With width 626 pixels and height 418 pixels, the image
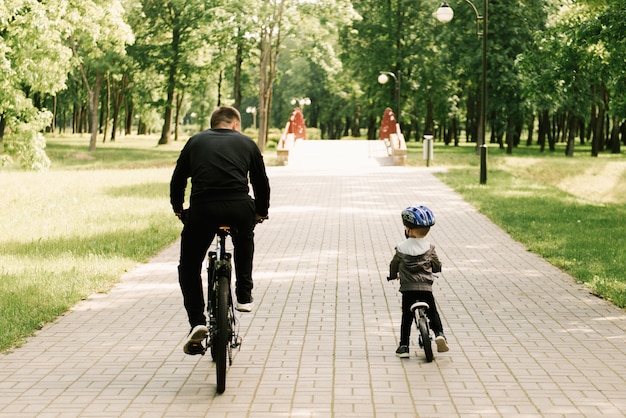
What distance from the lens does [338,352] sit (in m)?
6.80

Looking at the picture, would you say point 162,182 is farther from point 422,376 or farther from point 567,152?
point 567,152

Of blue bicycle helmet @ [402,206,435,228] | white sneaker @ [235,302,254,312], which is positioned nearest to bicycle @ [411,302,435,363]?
blue bicycle helmet @ [402,206,435,228]

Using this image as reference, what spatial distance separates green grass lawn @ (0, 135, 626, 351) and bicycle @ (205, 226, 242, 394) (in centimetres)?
210

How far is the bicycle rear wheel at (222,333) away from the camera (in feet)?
18.0

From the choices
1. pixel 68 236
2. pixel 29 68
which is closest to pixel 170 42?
pixel 29 68

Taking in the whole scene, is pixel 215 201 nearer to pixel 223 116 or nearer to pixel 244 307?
pixel 223 116

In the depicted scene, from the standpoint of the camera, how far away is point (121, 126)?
313 feet

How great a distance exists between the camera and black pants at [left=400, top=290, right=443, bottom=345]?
255 inches

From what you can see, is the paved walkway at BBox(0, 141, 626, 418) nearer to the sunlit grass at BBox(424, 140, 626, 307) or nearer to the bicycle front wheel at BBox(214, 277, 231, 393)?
the bicycle front wheel at BBox(214, 277, 231, 393)

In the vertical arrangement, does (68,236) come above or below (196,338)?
below

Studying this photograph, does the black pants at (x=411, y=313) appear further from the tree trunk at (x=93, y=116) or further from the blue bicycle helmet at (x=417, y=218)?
the tree trunk at (x=93, y=116)

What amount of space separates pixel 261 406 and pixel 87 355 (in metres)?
1.99

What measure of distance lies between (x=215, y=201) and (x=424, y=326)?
1.86 metres

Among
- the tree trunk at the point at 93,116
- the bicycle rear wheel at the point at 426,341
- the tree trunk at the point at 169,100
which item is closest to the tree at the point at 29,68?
the bicycle rear wheel at the point at 426,341
